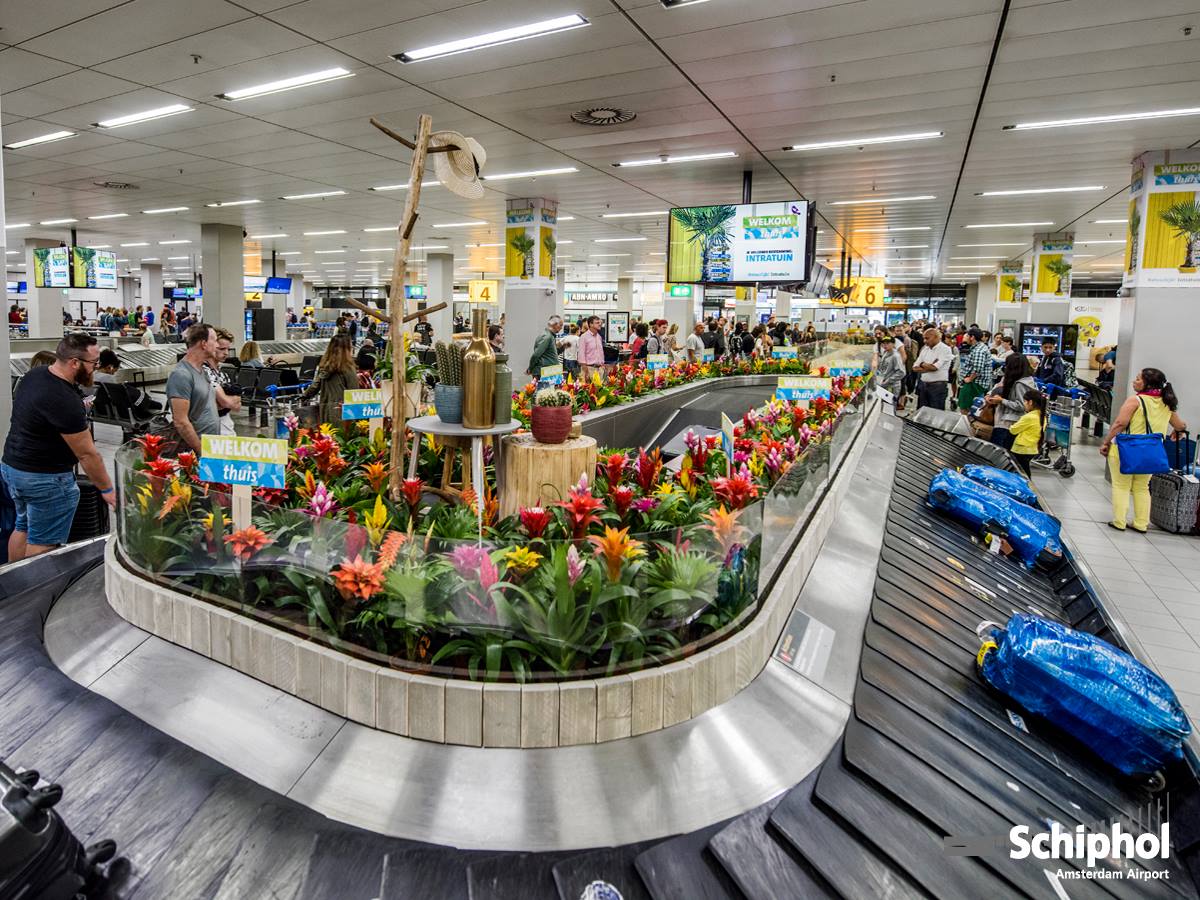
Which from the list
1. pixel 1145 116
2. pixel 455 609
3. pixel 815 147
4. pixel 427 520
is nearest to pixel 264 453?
pixel 427 520

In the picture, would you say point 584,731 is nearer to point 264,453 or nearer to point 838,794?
point 838,794

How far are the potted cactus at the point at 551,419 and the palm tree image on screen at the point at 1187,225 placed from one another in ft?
28.9

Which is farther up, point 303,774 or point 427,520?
point 427,520

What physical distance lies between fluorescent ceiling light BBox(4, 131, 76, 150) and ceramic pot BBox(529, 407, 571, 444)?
29.6 ft

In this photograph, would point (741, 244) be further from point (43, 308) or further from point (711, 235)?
point (43, 308)

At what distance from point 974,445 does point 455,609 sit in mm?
8425

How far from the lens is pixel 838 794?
87.4 inches

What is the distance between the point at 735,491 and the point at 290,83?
6201 millimetres

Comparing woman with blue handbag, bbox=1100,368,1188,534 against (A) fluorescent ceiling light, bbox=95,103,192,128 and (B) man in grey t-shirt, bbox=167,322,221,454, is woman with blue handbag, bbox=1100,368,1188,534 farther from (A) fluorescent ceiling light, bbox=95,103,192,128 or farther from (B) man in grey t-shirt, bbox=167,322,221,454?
(A) fluorescent ceiling light, bbox=95,103,192,128

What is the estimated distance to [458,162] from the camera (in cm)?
334

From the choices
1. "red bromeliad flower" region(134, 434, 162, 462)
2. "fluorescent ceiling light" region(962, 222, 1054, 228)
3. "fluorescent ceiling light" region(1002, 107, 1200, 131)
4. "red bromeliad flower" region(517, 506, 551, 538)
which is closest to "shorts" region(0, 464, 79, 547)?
"red bromeliad flower" region(134, 434, 162, 462)

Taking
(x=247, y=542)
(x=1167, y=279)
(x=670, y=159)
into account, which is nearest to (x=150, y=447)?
(x=247, y=542)

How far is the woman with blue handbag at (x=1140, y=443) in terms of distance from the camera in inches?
275

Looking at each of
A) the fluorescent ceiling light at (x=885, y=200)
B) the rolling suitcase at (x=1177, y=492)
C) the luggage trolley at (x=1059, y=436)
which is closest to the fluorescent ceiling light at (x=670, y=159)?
the fluorescent ceiling light at (x=885, y=200)
